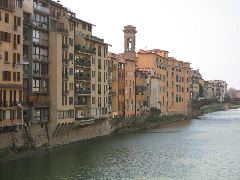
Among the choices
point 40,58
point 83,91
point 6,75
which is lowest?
point 83,91

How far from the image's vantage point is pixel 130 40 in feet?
304

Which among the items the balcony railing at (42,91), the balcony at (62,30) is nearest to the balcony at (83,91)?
the balcony railing at (42,91)

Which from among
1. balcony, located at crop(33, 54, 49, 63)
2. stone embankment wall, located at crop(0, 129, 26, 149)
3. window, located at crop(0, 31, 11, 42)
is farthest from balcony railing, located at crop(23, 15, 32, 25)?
stone embankment wall, located at crop(0, 129, 26, 149)

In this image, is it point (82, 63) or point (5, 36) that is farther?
point (82, 63)

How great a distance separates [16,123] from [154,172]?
14096 mm

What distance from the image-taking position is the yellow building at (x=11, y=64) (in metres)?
40.2

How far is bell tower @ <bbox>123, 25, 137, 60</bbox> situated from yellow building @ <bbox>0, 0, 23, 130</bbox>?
50743 mm

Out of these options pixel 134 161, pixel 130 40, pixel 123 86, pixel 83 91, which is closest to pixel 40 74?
pixel 83 91

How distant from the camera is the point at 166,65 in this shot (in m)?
103

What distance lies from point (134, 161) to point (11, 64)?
1440 centimetres

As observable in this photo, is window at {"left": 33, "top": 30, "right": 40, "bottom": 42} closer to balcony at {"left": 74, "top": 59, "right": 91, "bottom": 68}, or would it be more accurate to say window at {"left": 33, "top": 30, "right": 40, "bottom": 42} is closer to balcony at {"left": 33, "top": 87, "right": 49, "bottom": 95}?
balcony at {"left": 33, "top": 87, "right": 49, "bottom": 95}

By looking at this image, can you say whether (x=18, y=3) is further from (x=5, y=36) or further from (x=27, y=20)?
(x=5, y=36)

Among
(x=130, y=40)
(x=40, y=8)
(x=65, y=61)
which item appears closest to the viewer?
(x=40, y=8)

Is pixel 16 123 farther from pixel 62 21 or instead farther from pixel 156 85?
pixel 156 85
